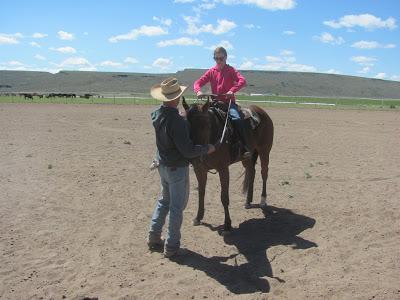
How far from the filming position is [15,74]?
164625mm

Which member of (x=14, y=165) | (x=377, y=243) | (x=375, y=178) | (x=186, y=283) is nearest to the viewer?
(x=186, y=283)

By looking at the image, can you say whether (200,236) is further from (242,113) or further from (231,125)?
(242,113)

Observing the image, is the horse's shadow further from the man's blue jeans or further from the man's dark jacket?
the man's dark jacket

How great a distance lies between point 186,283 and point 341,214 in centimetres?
354

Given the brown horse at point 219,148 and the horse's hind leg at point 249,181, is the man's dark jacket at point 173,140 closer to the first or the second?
the brown horse at point 219,148

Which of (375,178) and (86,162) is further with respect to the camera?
(86,162)

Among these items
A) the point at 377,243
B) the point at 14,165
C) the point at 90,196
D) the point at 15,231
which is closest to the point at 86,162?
the point at 14,165

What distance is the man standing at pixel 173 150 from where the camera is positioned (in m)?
5.34

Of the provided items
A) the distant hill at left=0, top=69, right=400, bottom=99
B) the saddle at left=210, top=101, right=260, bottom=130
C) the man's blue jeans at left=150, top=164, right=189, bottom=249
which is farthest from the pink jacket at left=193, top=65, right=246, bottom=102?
the distant hill at left=0, top=69, right=400, bottom=99

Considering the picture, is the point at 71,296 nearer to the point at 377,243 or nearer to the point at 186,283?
the point at 186,283

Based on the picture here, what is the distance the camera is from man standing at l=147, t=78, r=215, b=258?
534 cm

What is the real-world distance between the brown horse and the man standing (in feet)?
0.82

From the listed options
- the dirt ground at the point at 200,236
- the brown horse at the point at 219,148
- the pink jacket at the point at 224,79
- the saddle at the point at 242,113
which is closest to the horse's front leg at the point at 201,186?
the brown horse at the point at 219,148

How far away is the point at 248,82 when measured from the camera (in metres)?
151
